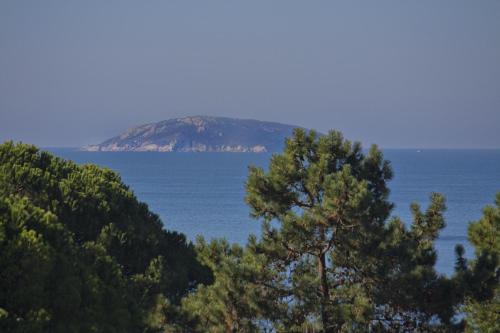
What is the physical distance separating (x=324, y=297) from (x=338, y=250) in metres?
1.22

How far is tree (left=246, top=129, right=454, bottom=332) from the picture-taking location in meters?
16.4

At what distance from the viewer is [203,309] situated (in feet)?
58.5

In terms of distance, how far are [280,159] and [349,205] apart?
8.50 ft

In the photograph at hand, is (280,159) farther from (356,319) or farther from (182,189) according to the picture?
(182,189)

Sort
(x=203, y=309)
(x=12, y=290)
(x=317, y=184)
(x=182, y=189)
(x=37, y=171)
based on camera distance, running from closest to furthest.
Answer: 1. (x=12, y=290)
2. (x=317, y=184)
3. (x=203, y=309)
4. (x=37, y=171)
5. (x=182, y=189)

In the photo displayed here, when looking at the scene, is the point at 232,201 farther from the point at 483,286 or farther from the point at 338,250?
the point at 338,250

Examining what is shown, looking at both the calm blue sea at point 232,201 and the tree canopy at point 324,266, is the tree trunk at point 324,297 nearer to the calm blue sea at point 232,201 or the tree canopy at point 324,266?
the tree canopy at point 324,266

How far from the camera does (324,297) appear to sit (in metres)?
16.8

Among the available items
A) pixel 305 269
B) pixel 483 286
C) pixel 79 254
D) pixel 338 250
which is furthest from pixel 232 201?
pixel 338 250

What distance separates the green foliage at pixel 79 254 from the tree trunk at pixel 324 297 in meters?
3.99

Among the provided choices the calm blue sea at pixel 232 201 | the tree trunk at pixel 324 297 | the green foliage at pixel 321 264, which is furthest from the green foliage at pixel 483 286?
the calm blue sea at pixel 232 201

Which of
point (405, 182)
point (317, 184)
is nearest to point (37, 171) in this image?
point (317, 184)

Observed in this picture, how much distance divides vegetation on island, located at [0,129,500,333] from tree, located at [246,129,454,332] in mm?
28

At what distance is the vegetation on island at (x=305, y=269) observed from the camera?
51.7 ft
